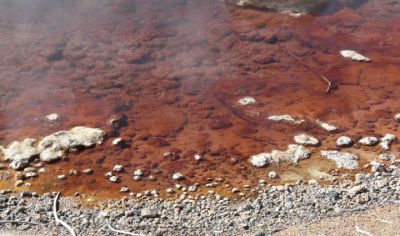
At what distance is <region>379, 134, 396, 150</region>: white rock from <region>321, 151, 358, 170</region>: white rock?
52cm

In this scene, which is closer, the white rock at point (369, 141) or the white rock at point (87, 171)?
the white rock at point (87, 171)

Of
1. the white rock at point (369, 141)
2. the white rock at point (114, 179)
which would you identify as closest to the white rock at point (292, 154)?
the white rock at point (369, 141)

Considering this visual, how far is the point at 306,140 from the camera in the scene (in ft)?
25.3

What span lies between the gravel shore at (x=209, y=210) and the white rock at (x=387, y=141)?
78 cm

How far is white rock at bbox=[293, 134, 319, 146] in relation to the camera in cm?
764

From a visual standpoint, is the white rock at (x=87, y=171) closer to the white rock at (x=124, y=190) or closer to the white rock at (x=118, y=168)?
the white rock at (x=118, y=168)

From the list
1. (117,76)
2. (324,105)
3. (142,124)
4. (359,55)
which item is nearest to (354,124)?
(324,105)

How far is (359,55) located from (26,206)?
675 cm

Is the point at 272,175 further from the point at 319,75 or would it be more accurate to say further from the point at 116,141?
the point at 319,75

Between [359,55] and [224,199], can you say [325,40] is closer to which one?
[359,55]

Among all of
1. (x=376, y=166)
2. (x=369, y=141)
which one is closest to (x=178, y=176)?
(x=376, y=166)

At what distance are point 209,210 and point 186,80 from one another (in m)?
3.36

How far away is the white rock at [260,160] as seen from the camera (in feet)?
23.9

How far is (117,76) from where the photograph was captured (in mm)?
9281
